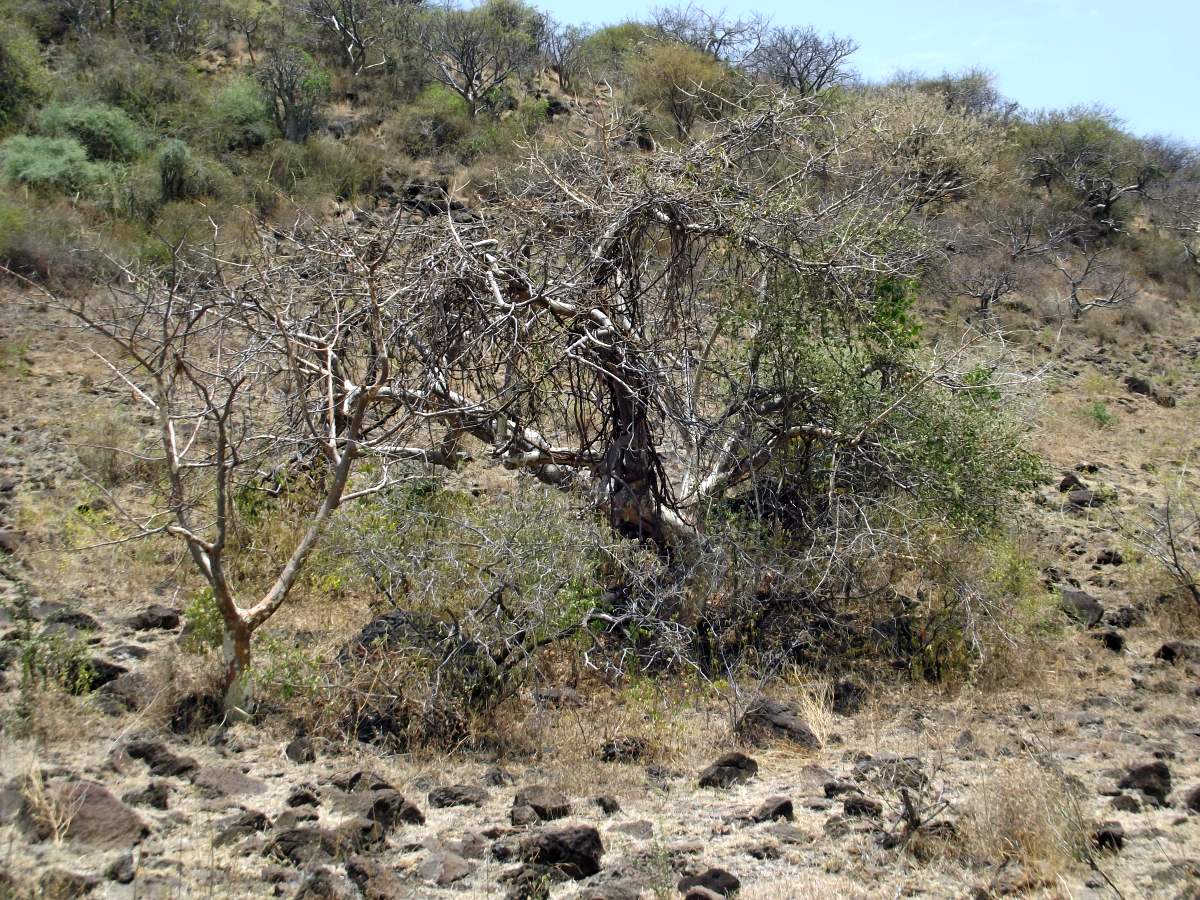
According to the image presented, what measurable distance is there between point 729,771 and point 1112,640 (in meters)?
3.19

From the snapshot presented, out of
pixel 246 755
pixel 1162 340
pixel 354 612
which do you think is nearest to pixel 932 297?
pixel 1162 340

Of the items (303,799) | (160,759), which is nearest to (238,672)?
(160,759)

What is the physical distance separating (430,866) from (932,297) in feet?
45.1

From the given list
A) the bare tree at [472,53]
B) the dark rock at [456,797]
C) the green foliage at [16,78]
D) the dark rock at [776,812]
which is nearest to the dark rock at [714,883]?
the dark rock at [776,812]

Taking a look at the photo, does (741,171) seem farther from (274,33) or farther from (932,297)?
(274,33)

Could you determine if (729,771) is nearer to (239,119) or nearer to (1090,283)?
(239,119)

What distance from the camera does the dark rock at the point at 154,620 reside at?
17.5 feet

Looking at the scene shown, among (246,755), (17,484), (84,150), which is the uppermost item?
(84,150)

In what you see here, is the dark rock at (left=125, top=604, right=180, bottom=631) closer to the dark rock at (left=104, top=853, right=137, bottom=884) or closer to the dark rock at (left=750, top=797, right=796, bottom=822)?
the dark rock at (left=104, top=853, right=137, bottom=884)

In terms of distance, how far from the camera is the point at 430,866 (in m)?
3.29

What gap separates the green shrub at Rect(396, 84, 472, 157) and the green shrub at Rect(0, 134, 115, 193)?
530 cm

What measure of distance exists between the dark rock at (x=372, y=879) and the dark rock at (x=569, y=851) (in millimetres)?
444

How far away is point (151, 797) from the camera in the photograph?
11.5 feet

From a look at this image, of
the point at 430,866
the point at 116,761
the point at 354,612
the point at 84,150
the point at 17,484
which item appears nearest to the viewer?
the point at 430,866
